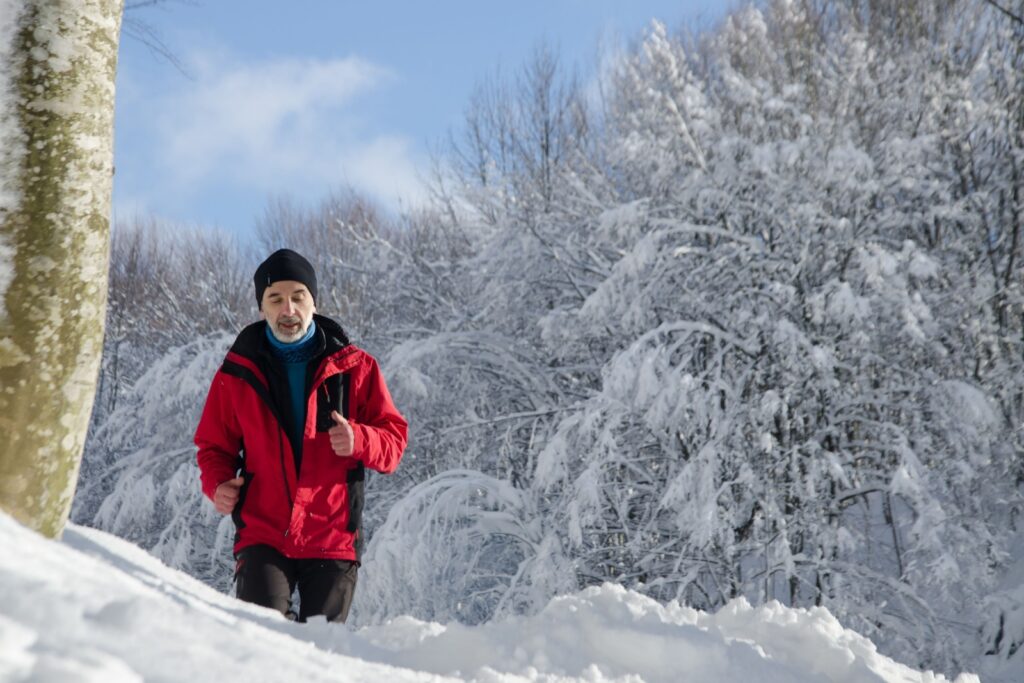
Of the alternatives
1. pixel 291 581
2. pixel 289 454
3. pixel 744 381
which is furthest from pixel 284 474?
pixel 744 381

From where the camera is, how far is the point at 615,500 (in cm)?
848

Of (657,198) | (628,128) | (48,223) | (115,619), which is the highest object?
(628,128)

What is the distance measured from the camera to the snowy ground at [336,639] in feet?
4.33

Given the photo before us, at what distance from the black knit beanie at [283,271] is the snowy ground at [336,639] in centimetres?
96

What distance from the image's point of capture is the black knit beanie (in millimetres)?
3125

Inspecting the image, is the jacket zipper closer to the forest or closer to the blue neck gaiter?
the blue neck gaiter

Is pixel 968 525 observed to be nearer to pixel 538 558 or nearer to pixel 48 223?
pixel 538 558

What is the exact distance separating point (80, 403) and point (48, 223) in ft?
1.65

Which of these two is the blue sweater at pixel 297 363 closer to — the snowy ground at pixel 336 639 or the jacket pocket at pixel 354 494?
the jacket pocket at pixel 354 494

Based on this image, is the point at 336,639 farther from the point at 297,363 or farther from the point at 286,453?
the point at 297,363

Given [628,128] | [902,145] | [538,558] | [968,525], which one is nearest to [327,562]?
[538,558]

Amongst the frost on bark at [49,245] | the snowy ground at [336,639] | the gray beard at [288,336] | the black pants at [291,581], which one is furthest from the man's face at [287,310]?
the snowy ground at [336,639]

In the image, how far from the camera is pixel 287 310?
3.09 meters

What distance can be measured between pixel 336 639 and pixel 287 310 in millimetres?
1141
